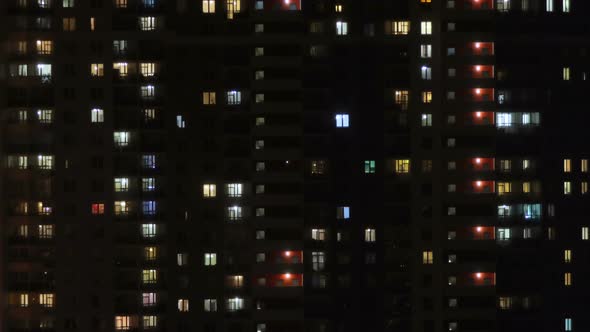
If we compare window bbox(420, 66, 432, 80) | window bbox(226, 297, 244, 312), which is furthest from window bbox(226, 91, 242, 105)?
window bbox(226, 297, 244, 312)

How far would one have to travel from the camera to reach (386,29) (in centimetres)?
5119

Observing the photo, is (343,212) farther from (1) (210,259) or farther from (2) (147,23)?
(2) (147,23)

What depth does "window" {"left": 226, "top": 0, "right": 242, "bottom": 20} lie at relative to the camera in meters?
50.9

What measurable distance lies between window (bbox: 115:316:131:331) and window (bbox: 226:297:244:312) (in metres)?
4.88

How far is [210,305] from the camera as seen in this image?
167ft

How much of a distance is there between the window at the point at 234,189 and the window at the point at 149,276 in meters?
5.26

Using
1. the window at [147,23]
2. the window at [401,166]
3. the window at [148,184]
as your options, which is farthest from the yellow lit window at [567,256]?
the window at [147,23]

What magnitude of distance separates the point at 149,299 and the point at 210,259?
11.7ft

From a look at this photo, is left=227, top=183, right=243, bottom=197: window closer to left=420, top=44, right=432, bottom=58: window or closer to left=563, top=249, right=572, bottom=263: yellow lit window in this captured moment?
left=420, top=44, right=432, bottom=58: window

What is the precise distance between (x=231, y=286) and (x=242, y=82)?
9.96 m

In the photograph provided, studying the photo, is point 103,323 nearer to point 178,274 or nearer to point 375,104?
point 178,274

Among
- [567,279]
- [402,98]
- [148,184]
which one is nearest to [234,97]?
[148,184]

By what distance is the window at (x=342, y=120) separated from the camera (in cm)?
5128

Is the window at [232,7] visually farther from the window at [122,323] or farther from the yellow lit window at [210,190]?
the window at [122,323]
